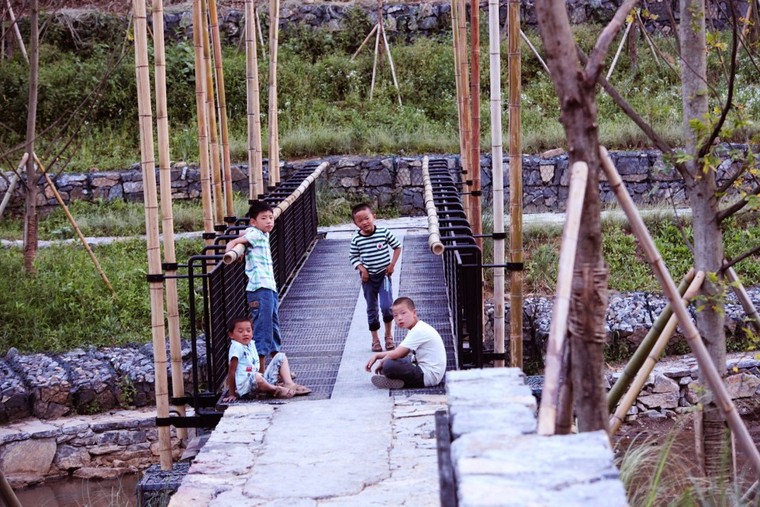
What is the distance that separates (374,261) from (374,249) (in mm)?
83

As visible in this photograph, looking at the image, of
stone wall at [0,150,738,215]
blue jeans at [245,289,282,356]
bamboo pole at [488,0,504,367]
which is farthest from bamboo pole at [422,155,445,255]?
stone wall at [0,150,738,215]

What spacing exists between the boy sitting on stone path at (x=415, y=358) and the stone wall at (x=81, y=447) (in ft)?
11.3

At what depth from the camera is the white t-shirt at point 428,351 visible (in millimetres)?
5875

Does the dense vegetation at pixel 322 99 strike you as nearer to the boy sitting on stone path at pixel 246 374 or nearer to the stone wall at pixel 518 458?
the boy sitting on stone path at pixel 246 374

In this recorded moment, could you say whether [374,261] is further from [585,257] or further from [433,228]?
[585,257]

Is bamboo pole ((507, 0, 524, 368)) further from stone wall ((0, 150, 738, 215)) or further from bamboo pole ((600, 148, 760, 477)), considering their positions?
stone wall ((0, 150, 738, 215))

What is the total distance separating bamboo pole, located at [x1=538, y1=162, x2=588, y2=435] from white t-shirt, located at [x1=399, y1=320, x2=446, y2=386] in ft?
9.08

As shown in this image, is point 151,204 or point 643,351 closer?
point 643,351

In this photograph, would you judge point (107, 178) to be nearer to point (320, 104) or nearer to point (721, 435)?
point (320, 104)

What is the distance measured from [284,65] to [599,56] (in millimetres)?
15455

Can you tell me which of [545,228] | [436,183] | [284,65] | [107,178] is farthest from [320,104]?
[436,183]

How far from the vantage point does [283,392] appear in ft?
19.5

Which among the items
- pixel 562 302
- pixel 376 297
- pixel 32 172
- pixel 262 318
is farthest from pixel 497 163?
pixel 32 172

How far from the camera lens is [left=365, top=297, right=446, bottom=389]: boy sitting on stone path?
19.3 feet
